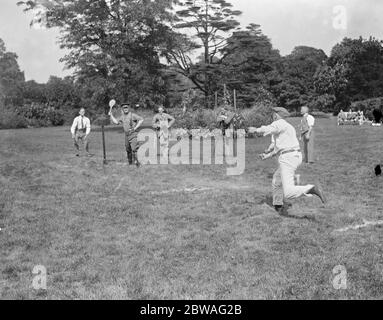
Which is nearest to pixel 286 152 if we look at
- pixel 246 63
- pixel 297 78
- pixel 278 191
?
pixel 278 191

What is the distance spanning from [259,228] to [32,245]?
3895 mm

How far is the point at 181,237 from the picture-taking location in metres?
8.32

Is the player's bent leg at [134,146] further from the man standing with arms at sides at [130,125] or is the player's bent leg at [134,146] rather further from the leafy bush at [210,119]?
the leafy bush at [210,119]

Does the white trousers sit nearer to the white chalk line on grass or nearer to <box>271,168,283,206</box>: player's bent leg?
<box>271,168,283,206</box>: player's bent leg

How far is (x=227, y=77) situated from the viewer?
163 feet

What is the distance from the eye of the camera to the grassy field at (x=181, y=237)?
237 inches

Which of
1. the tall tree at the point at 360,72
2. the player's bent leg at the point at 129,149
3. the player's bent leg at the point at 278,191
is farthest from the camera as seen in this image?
the tall tree at the point at 360,72

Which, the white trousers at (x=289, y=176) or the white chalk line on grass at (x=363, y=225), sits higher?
the white trousers at (x=289, y=176)

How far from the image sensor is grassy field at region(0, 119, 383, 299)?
19.8 feet

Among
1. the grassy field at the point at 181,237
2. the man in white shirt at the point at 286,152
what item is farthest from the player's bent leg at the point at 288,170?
the grassy field at the point at 181,237

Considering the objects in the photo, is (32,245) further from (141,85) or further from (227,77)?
(227,77)

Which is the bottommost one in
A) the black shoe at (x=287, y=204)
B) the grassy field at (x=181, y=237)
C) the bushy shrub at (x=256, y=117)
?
the grassy field at (x=181, y=237)
